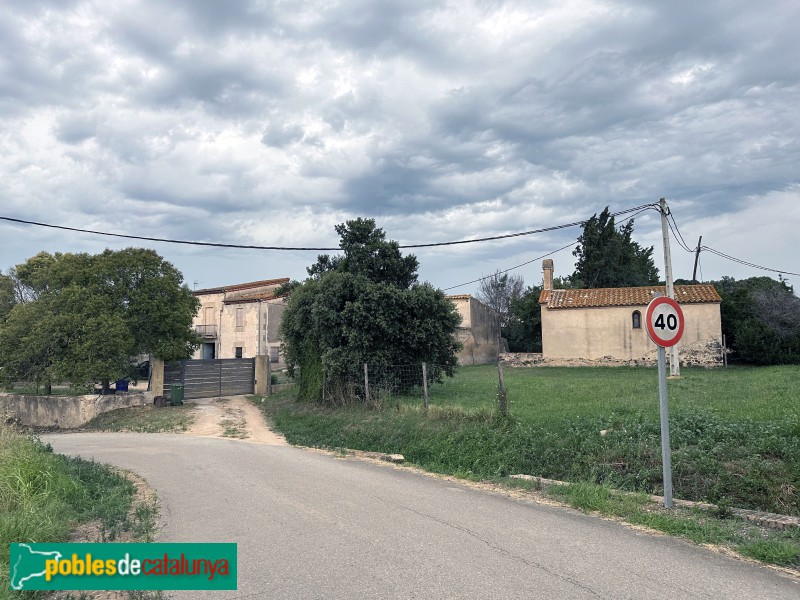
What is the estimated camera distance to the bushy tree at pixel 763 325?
34875 mm

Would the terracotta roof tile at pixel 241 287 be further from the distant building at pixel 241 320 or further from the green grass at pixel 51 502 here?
the green grass at pixel 51 502

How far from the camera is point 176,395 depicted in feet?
80.2

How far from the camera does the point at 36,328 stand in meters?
22.8

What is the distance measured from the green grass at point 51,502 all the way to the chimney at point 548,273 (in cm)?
3887

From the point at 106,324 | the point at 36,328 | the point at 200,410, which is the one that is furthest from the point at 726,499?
the point at 36,328

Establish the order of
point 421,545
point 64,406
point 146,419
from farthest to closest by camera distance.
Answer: point 64,406 < point 146,419 < point 421,545

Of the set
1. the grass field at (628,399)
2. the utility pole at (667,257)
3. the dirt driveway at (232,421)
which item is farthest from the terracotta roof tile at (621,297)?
the dirt driveway at (232,421)

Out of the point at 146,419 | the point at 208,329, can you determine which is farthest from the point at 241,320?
the point at 146,419

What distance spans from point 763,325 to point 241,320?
3749cm

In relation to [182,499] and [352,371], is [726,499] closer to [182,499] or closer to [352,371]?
[182,499]

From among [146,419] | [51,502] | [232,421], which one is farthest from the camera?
[146,419]

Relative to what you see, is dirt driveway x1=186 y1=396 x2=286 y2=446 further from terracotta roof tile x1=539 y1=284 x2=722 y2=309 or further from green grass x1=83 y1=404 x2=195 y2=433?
terracotta roof tile x1=539 y1=284 x2=722 y2=309

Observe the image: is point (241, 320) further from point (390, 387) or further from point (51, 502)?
point (51, 502)

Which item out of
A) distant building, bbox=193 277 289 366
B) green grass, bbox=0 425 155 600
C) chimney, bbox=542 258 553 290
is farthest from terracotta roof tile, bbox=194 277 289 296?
green grass, bbox=0 425 155 600
